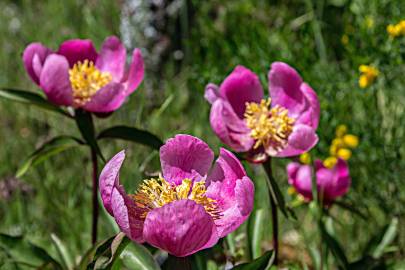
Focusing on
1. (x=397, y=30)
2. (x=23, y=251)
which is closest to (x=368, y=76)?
(x=397, y=30)

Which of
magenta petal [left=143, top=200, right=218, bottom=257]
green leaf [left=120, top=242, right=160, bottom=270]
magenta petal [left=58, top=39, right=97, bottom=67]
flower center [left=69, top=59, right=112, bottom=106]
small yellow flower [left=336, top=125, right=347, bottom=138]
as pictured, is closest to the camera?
magenta petal [left=143, top=200, right=218, bottom=257]

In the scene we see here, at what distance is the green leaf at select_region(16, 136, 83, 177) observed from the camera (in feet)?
5.64

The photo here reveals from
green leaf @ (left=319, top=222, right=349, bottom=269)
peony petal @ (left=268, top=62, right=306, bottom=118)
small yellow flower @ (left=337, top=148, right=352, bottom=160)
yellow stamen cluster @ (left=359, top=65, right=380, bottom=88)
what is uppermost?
peony petal @ (left=268, top=62, right=306, bottom=118)

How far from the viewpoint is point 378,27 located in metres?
2.21

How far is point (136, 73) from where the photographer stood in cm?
183

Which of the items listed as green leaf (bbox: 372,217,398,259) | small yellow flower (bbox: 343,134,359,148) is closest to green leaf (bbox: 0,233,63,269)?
green leaf (bbox: 372,217,398,259)

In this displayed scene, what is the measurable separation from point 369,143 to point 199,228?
1270 mm

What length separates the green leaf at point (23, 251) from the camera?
1.75 meters

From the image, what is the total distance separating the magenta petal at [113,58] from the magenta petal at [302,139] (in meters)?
0.58

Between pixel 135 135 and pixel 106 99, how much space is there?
4.7 inches

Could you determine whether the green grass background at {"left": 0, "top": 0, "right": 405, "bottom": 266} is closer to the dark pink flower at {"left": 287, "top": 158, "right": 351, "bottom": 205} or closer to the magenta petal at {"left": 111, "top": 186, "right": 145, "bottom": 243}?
the dark pink flower at {"left": 287, "top": 158, "right": 351, "bottom": 205}

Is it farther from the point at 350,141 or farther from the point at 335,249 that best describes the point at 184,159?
the point at 350,141

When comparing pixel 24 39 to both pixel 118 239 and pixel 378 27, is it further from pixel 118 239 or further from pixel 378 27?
pixel 118 239

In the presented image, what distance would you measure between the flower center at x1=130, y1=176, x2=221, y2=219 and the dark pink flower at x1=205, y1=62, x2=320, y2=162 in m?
0.32
